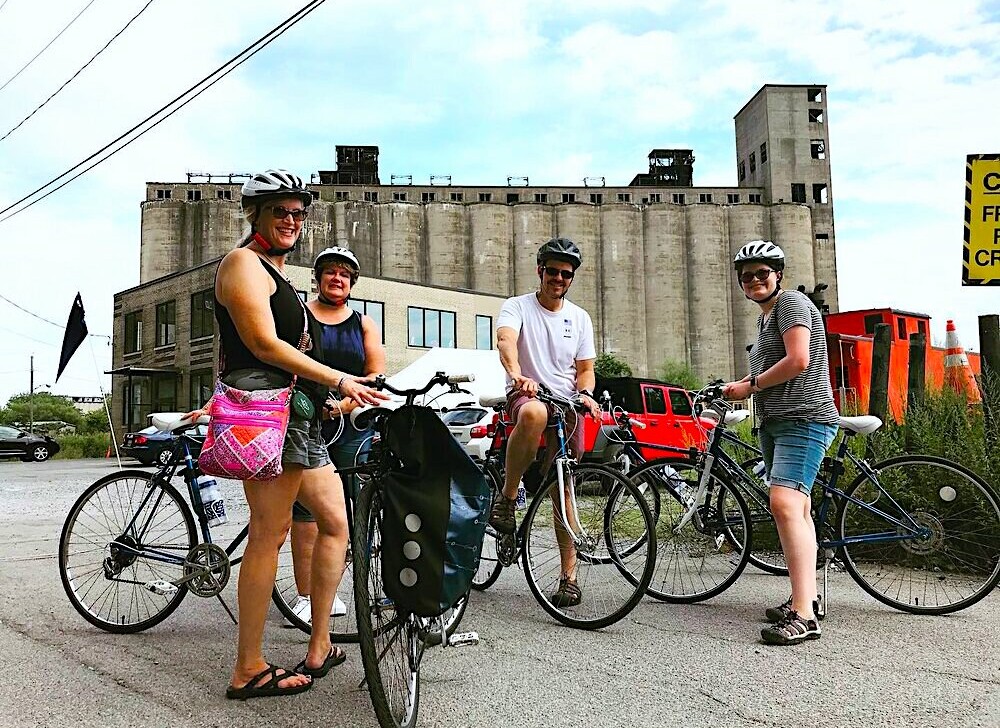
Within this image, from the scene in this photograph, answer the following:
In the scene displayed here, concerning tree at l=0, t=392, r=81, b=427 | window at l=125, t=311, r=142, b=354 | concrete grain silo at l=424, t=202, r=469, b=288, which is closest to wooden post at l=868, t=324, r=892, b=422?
window at l=125, t=311, r=142, b=354

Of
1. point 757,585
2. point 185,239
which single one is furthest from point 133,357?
point 757,585

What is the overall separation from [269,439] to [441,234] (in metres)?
63.1

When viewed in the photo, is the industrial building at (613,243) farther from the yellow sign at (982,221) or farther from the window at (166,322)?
the yellow sign at (982,221)

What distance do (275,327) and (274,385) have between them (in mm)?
236

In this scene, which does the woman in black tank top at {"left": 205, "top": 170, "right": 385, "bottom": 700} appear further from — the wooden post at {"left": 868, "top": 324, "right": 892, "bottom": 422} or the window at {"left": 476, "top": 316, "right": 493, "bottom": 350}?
the window at {"left": 476, "top": 316, "right": 493, "bottom": 350}

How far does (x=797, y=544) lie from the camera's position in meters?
4.32

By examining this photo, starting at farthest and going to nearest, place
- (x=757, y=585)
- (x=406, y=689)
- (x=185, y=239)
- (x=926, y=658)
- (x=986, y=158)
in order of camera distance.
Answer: (x=185, y=239) → (x=986, y=158) → (x=757, y=585) → (x=926, y=658) → (x=406, y=689)

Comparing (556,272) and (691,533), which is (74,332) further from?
(691,533)

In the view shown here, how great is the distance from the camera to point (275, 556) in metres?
3.35

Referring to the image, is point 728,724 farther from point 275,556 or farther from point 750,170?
point 750,170

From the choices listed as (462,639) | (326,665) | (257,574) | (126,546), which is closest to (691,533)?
(462,639)

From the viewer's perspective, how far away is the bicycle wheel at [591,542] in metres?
4.65

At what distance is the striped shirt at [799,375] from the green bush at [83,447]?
1475 inches

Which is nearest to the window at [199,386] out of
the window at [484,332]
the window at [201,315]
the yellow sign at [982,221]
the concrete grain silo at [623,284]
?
the window at [201,315]
